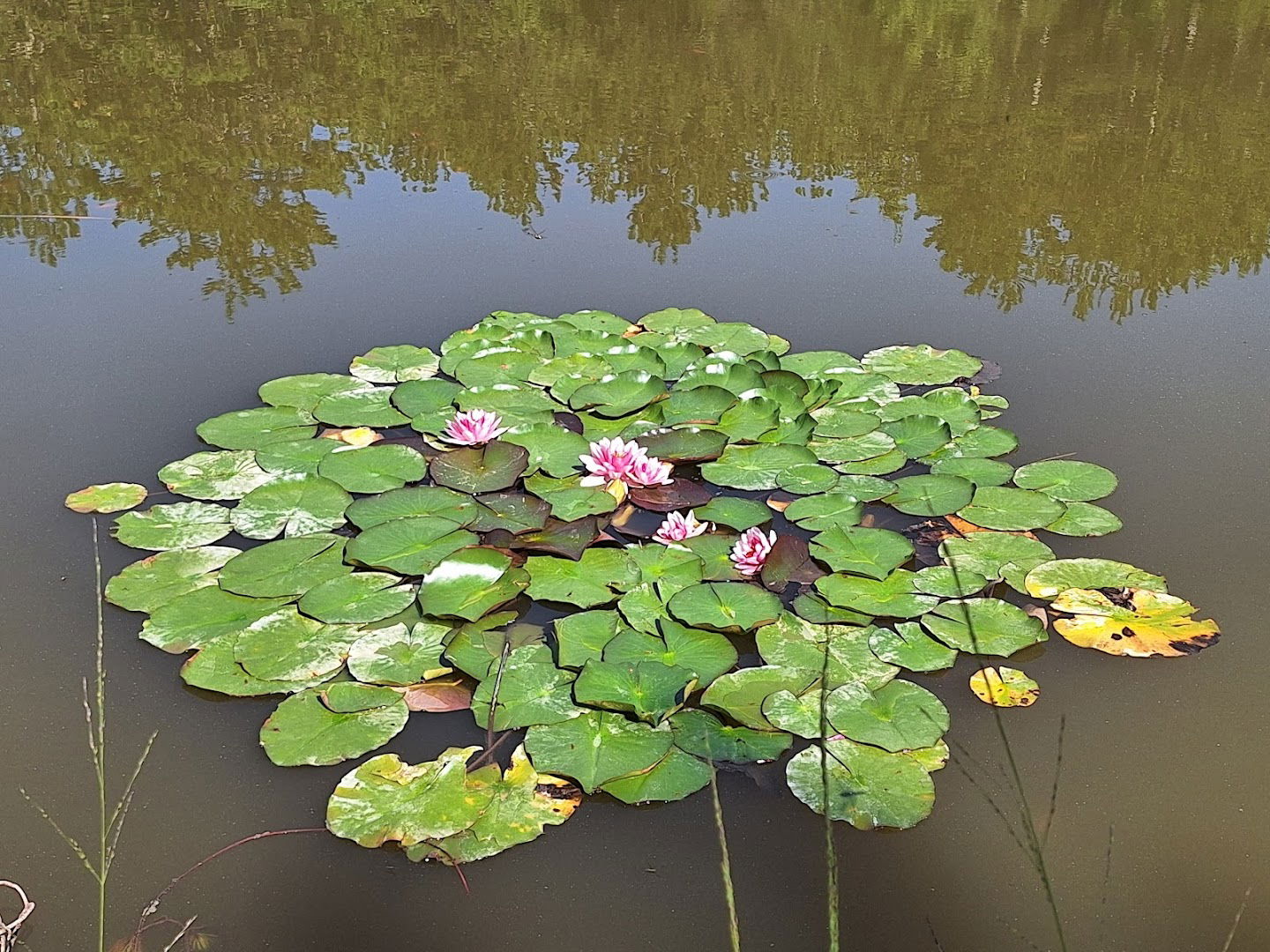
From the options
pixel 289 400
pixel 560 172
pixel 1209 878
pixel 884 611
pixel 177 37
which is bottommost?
pixel 1209 878

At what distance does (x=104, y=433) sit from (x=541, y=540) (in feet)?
3.64

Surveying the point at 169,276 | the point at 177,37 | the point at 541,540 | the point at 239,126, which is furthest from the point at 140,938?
the point at 177,37

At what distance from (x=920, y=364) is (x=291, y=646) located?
1.66m

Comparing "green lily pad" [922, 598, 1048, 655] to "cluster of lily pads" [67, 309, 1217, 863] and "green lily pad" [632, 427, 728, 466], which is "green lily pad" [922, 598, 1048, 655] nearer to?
"cluster of lily pads" [67, 309, 1217, 863]

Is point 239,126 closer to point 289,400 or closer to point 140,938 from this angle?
point 289,400

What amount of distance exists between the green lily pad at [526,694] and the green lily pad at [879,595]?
1.63 ft

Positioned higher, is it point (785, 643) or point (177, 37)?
point (177, 37)

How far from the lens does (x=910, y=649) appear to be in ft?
5.82

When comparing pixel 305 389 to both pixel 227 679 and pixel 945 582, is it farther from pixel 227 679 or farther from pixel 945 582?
pixel 945 582

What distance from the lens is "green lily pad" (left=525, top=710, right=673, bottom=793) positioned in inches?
60.4

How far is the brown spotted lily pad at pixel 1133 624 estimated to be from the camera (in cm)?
178

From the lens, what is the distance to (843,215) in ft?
12.0

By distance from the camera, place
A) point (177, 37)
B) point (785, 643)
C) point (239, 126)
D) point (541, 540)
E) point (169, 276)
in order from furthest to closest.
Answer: point (177, 37) → point (239, 126) → point (169, 276) → point (541, 540) → point (785, 643)

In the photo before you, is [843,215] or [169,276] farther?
[843,215]
